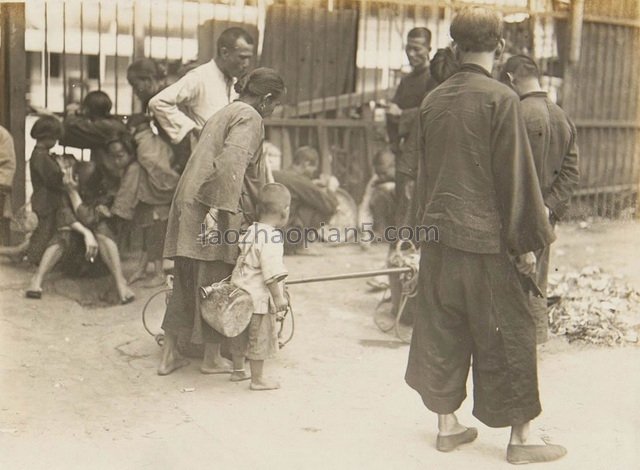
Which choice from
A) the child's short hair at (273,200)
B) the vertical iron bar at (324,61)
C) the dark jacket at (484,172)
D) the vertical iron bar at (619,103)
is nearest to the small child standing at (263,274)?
the child's short hair at (273,200)

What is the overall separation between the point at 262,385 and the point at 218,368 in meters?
0.37

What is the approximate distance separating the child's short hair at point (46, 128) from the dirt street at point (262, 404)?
3.52ft

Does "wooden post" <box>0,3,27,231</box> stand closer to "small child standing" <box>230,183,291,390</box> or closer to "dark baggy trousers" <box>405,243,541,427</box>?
"small child standing" <box>230,183,291,390</box>

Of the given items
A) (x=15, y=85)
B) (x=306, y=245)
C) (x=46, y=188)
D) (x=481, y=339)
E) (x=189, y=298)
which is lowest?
(x=306, y=245)

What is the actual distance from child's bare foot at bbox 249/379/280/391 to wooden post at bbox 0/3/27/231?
3.09m

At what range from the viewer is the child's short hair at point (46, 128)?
6.51m

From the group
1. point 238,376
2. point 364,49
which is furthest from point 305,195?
point 238,376

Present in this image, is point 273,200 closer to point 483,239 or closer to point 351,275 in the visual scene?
point 351,275

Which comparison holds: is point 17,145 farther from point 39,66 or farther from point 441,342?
point 441,342

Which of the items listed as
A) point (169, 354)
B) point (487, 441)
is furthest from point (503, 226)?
point (169, 354)

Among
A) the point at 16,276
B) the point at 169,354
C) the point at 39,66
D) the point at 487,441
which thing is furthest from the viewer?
the point at 39,66

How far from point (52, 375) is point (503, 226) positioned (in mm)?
2672

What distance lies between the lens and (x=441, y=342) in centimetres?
414

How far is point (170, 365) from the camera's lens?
17.1 ft
